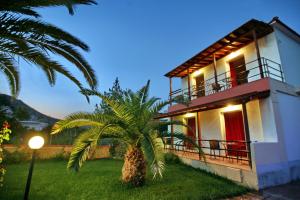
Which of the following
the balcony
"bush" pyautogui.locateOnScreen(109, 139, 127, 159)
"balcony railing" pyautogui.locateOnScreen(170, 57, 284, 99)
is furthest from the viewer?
"bush" pyautogui.locateOnScreen(109, 139, 127, 159)

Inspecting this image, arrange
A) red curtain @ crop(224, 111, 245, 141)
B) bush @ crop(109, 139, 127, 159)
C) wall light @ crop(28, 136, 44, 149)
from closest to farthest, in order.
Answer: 1. wall light @ crop(28, 136, 44, 149)
2. red curtain @ crop(224, 111, 245, 141)
3. bush @ crop(109, 139, 127, 159)

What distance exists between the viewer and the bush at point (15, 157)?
11.6 metres

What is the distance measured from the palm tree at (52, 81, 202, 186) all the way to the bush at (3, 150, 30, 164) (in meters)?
8.54

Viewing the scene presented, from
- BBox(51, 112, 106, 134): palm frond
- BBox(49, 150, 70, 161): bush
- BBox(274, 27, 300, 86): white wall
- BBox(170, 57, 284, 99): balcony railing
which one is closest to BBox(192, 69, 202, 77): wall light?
BBox(170, 57, 284, 99): balcony railing

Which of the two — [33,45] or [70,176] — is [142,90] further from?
[70,176]

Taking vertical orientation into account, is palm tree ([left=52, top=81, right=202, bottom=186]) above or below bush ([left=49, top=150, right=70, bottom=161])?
above

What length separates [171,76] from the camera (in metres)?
16.5

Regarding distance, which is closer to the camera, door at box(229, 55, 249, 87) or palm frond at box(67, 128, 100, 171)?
palm frond at box(67, 128, 100, 171)

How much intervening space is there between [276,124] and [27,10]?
10.5 meters

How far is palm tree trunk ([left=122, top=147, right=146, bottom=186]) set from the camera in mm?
6789

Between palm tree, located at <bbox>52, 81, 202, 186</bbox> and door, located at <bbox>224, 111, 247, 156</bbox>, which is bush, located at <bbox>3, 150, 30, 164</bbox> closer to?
palm tree, located at <bbox>52, 81, 202, 186</bbox>

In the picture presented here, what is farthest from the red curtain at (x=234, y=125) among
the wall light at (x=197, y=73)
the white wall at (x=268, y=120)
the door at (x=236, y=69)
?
the wall light at (x=197, y=73)

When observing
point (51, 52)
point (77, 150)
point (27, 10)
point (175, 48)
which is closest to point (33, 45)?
point (51, 52)

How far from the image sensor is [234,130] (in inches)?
431
